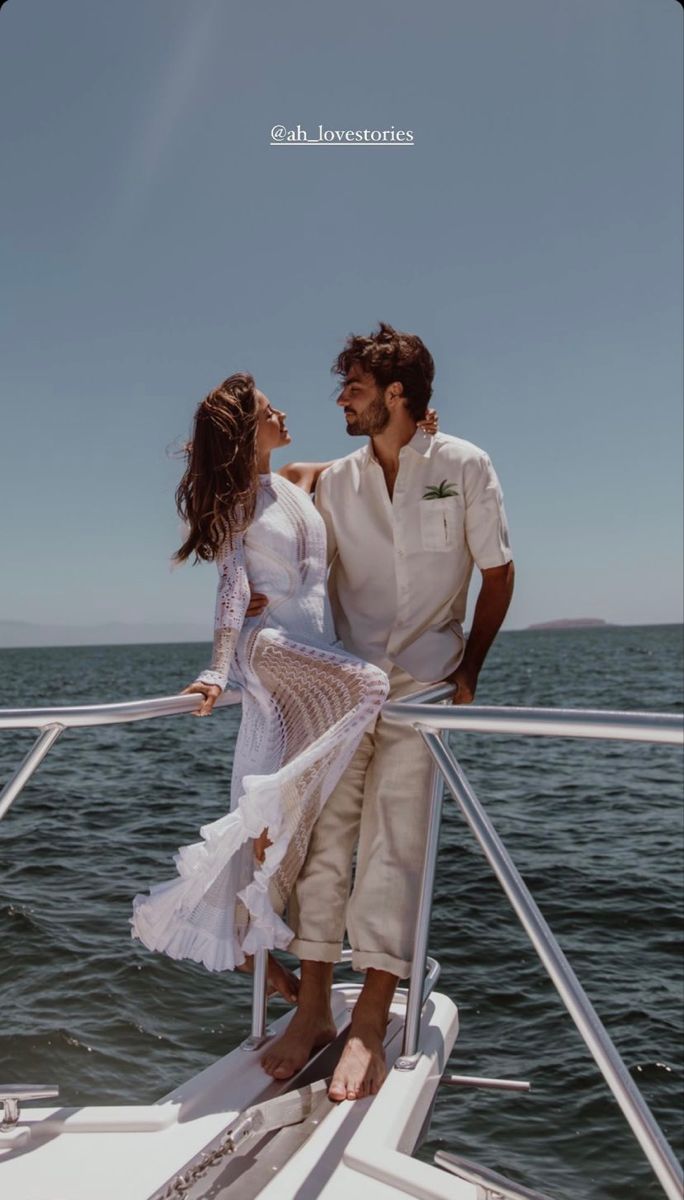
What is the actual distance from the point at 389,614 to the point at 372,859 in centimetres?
69

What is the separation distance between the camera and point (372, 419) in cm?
297

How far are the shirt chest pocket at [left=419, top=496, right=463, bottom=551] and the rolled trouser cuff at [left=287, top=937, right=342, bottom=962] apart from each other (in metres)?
1.08

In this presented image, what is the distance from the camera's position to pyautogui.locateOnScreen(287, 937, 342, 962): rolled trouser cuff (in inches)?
103

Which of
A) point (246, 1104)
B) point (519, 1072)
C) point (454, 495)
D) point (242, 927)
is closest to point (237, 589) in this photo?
point (454, 495)

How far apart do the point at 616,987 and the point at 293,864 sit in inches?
176

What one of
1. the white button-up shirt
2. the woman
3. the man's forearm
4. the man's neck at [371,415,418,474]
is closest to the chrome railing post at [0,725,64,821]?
the woman

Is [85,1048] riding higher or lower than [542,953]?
lower

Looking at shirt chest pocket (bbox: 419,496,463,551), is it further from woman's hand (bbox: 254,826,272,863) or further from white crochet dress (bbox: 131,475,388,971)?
woman's hand (bbox: 254,826,272,863)

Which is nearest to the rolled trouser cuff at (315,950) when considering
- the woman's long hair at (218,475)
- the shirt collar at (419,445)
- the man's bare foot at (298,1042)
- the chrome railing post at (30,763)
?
the man's bare foot at (298,1042)

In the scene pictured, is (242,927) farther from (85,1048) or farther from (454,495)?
(85,1048)

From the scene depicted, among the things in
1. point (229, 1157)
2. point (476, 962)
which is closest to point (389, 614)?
point (229, 1157)

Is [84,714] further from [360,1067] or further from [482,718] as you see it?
[360,1067]

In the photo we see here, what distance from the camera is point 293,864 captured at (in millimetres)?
2658

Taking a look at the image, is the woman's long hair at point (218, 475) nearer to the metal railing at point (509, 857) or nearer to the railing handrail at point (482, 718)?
the railing handrail at point (482, 718)
